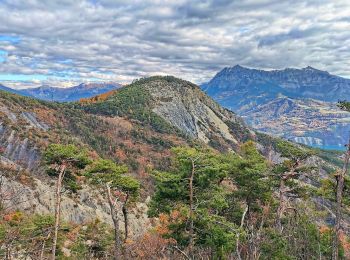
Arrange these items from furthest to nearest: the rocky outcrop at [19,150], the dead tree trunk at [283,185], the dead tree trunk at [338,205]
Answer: the rocky outcrop at [19,150] < the dead tree trunk at [283,185] < the dead tree trunk at [338,205]

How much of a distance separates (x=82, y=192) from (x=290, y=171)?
48946 mm

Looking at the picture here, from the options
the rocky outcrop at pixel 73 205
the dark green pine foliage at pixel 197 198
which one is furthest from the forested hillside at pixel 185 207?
the rocky outcrop at pixel 73 205

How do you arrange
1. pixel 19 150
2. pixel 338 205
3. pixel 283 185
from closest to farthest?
pixel 338 205
pixel 283 185
pixel 19 150

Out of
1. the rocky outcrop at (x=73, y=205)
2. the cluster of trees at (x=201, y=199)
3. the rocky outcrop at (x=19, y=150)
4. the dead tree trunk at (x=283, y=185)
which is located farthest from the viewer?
the rocky outcrop at (x=19, y=150)

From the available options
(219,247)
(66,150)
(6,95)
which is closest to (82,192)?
(66,150)

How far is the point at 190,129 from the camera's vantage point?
19975cm

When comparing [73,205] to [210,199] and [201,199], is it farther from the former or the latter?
[210,199]

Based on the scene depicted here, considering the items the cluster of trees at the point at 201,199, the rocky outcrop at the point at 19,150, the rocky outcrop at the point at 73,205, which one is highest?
the cluster of trees at the point at 201,199

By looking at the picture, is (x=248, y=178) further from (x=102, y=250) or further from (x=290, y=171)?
(x=102, y=250)

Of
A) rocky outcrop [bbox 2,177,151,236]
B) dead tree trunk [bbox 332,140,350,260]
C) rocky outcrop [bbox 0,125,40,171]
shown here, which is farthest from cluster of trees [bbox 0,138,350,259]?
rocky outcrop [bbox 0,125,40,171]

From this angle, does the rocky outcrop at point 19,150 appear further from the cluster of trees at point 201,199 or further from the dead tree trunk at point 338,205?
the dead tree trunk at point 338,205

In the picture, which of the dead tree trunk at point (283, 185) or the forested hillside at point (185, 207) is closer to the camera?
the forested hillside at point (185, 207)

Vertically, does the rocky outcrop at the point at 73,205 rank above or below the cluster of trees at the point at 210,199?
below

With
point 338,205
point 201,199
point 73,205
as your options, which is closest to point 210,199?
point 201,199
